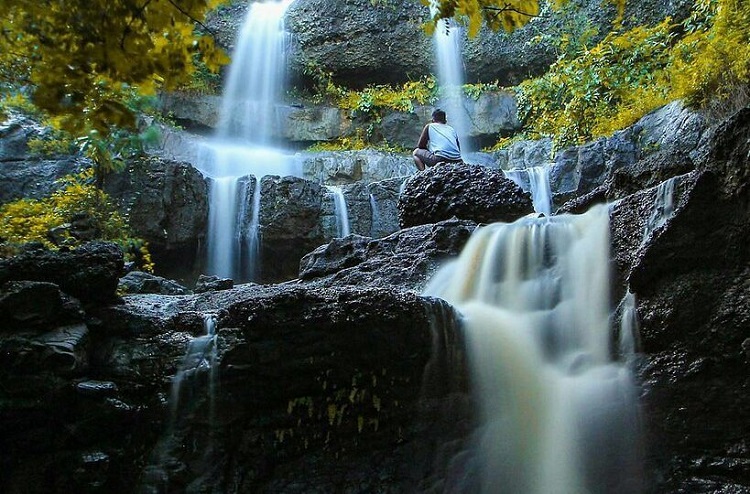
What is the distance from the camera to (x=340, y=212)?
1100cm

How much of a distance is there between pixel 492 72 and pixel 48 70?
16.1 metres

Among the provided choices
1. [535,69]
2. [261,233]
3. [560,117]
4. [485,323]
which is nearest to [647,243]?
[485,323]

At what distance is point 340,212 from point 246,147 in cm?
543

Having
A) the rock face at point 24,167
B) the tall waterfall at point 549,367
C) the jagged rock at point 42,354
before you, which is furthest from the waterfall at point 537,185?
the jagged rock at point 42,354

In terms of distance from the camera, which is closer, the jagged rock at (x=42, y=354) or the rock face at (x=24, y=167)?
the jagged rock at (x=42, y=354)

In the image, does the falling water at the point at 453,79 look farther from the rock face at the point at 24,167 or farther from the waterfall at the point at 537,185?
the rock face at the point at 24,167

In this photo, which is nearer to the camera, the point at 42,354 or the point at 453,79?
the point at 42,354

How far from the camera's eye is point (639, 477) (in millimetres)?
3879

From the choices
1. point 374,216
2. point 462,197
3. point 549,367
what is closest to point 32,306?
point 549,367

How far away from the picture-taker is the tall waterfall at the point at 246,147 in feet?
35.6

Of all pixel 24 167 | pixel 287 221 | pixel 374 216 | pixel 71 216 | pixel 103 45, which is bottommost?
pixel 103 45

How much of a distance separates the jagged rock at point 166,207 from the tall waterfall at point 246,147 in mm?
321

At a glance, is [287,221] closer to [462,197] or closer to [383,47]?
[462,197]

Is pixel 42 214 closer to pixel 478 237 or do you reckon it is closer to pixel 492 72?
pixel 478 237
